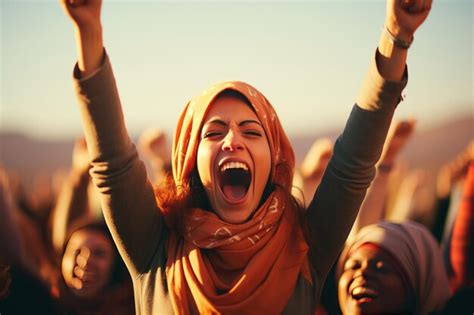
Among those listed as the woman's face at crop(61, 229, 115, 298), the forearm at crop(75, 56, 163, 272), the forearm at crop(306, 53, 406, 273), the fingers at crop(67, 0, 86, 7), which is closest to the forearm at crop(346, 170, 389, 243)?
the woman's face at crop(61, 229, 115, 298)

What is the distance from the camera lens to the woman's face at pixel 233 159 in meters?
2.89

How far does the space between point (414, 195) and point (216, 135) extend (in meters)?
3.65

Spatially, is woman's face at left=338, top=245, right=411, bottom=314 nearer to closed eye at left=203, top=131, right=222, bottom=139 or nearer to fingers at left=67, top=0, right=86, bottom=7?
closed eye at left=203, top=131, right=222, bottom=139

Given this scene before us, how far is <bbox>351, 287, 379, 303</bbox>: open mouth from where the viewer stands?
3.33 metres

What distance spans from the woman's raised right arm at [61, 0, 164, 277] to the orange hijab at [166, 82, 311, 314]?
0.45 ft

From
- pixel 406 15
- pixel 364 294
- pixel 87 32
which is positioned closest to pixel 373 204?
pixel 364 294

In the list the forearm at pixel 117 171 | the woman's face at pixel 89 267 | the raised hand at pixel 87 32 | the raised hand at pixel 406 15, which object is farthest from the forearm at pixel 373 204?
the raised hand at pixel 87 32

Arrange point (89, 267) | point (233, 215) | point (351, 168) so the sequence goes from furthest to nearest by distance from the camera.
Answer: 1. point (89, 267)
2. point (233, 215)
3. point (351, 168)

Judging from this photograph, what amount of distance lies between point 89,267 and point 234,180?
836 millimetres

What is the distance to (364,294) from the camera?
10.9 ft

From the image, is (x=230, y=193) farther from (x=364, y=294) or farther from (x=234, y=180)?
(x=364, y=294)

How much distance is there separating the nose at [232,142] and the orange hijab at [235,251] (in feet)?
0.37

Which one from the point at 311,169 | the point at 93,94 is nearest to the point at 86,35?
the point at 93,94

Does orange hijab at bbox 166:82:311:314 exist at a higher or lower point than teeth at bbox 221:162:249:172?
lower
